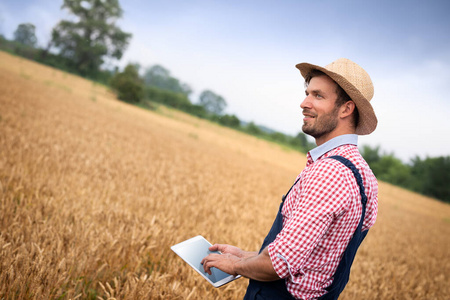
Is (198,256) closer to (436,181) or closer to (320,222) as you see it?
(320,222)

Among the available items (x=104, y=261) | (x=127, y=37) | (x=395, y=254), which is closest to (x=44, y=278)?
(x=104, y=261)

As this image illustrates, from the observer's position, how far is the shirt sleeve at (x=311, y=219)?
105cm

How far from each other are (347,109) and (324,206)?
1.81ft

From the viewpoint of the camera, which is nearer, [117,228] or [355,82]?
[355,82]

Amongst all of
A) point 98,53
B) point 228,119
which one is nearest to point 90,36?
point 98,53

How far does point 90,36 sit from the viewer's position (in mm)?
50312

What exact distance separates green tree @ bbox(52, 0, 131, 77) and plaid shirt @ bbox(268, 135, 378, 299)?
5682cm

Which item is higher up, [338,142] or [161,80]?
[161,80]

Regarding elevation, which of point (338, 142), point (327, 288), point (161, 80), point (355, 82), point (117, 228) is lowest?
point (117, 228)

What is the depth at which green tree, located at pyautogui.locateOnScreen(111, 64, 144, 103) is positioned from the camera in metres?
38.3

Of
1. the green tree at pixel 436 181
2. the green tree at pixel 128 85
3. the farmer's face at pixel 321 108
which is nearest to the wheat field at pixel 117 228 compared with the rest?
the farmer's face at pixel 321 108

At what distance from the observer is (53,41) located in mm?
50094

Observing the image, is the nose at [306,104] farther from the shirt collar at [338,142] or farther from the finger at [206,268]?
the finger at [206,268]

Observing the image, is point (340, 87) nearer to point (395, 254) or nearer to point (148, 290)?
point (148, 290)
